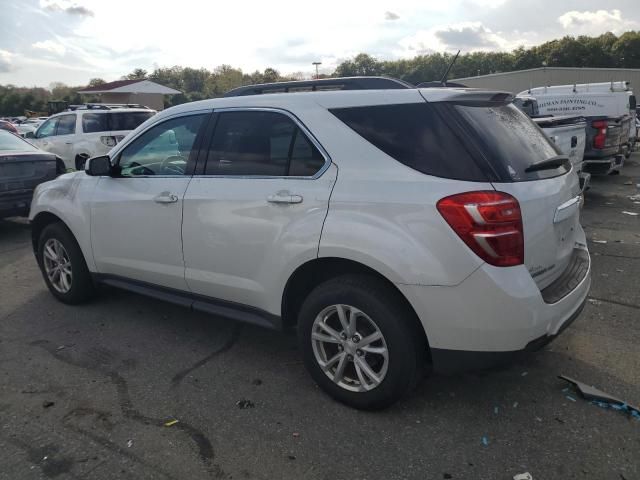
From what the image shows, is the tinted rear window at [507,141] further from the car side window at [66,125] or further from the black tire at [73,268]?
the car side window at [66,125]

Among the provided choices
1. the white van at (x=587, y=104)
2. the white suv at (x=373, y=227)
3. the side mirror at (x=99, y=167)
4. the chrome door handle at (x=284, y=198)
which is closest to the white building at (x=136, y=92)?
the white van at (x=587, y=104)

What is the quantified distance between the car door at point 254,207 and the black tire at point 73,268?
4.92 ft

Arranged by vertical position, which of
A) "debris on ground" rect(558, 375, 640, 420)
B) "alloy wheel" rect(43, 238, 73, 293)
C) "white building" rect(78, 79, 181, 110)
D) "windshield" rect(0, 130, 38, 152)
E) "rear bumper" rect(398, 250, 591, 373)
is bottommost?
"debris on ground" rect(558, 375, 640, 420)

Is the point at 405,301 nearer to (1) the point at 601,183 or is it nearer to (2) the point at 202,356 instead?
(2) the point at 202,356

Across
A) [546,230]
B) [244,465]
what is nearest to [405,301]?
[546,230]

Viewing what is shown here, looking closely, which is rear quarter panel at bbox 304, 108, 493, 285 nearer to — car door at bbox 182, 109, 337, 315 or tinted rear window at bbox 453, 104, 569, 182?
car door at bbox 182, 109, 337, 315

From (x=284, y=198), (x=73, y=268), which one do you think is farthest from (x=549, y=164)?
(x=73, y=268)

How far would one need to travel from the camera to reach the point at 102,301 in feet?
16.5

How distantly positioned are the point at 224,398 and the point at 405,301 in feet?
4.33

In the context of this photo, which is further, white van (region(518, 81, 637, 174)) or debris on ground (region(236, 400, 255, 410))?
white van (region(518, 81, 637, 174))

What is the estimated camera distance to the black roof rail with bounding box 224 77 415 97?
3.30m

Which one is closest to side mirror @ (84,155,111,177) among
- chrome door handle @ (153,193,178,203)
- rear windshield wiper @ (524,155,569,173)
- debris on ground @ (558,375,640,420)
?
chrome door handle @ (153,193,178,203)

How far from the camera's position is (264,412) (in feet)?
10.2

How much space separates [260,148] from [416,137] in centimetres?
107
